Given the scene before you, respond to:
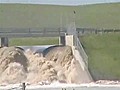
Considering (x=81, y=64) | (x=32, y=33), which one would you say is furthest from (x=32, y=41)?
(x=81, y=64)

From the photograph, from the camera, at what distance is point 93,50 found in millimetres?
55375

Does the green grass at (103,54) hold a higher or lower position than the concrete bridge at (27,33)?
lower

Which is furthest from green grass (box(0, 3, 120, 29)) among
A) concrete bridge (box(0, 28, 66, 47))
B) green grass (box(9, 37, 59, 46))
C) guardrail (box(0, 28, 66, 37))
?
concrete bridge (box(0, 28, 66, 47))

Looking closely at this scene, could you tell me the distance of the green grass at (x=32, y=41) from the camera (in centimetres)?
6326

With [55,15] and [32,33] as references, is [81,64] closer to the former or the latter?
[32,33]

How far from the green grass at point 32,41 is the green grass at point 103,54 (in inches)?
251

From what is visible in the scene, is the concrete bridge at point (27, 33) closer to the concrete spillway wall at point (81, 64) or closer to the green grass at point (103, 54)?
the concrete spillway wall at point (81, 64)

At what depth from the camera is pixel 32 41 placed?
6575cm

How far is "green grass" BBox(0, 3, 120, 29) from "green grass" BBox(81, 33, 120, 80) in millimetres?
13404

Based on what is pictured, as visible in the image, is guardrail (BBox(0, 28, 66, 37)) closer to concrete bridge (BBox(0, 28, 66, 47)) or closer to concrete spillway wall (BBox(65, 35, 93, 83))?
concrete bridge (BBox(0, 28, 66, 47))

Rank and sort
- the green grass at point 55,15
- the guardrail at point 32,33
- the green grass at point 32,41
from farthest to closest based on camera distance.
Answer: the green grass at point 55,15 < the green grass at point 32,41 < the guardrail at point 32,33

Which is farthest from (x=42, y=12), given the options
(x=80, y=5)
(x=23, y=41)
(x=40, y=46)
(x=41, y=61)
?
(x=41, y=61)

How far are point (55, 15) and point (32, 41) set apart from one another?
17.0 m

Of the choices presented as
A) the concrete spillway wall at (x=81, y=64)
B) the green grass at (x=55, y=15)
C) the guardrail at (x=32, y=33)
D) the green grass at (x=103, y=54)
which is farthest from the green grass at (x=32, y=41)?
the green grass at (x=55, y=15)
